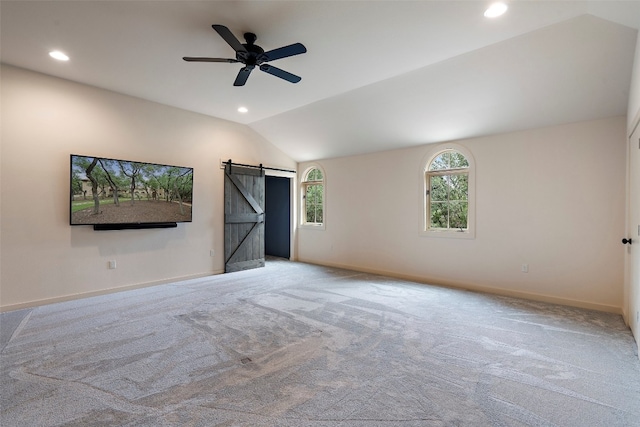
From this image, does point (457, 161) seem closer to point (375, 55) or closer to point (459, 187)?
point (459, 187)

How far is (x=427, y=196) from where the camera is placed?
17.7ft

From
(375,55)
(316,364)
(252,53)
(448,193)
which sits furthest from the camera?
(448,193)

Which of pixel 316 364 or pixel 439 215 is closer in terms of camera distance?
pixel 316 364

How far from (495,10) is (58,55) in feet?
15.0

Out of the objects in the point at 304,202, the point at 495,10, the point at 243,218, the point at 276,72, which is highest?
the point at 495,10

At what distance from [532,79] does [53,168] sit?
6.08m

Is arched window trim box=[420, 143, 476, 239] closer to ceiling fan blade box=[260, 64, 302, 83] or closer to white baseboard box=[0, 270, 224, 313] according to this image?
ceiling fan blade box=[260, 64, 302, 83]

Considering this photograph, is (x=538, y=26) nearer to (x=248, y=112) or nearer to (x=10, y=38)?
(x=248, y=112)

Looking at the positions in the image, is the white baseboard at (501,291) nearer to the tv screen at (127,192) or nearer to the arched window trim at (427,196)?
the arched window trim at (427,196)

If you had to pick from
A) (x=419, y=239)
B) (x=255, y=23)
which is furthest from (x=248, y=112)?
(x=419, y=239)

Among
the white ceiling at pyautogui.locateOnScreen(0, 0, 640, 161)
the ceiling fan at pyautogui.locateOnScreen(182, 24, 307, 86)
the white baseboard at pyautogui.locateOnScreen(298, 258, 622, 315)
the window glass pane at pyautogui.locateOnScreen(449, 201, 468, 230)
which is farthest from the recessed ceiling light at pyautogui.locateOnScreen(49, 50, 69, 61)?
the window glass pane at pyautogui.locateOnScreen(449, 201, 468, 230)

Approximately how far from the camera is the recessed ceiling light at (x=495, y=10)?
8.29ft

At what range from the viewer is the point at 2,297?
368 centimetres

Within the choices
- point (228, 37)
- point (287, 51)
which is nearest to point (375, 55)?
point (287, 51)
